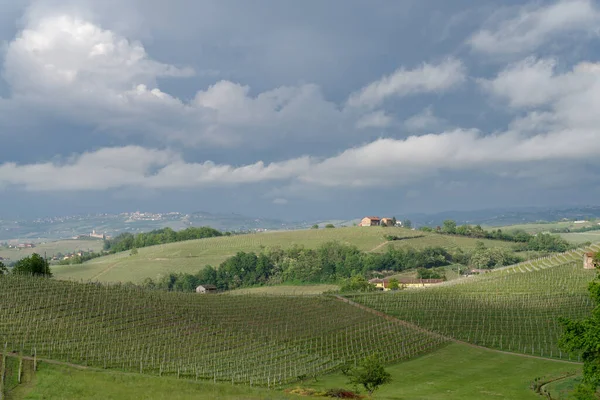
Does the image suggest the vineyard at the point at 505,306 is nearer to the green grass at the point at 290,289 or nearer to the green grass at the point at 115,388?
the green grass at the point at 115,388

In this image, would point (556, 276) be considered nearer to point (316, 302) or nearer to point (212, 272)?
point (316, 302)

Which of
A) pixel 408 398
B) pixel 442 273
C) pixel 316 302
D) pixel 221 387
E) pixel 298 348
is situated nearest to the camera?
pixel 221 387

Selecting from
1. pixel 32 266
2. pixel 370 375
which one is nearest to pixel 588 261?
pixel 370 375

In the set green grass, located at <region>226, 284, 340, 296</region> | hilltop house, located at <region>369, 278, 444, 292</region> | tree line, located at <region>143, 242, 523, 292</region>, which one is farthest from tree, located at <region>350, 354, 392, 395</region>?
tree line, located at <region>143, 242, 523, 292</region>

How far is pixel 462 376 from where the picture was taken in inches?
2351

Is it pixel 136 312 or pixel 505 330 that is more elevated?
pixel 136 312

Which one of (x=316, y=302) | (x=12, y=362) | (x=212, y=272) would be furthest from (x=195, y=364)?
(x=212, y=272)

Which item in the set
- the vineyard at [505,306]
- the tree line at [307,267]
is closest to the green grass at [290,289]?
the tree line at [307,267]

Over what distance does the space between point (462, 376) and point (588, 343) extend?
88.7 ft

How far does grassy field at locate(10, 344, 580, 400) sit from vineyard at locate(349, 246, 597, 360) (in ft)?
22.0

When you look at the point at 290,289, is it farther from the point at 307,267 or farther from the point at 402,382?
the point at 402,382

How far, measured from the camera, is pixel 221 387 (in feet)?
142

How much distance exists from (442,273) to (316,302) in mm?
95434

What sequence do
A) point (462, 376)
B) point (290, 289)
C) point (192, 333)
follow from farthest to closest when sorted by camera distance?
point (290, 289), point (192, 333), point (462, 376)
